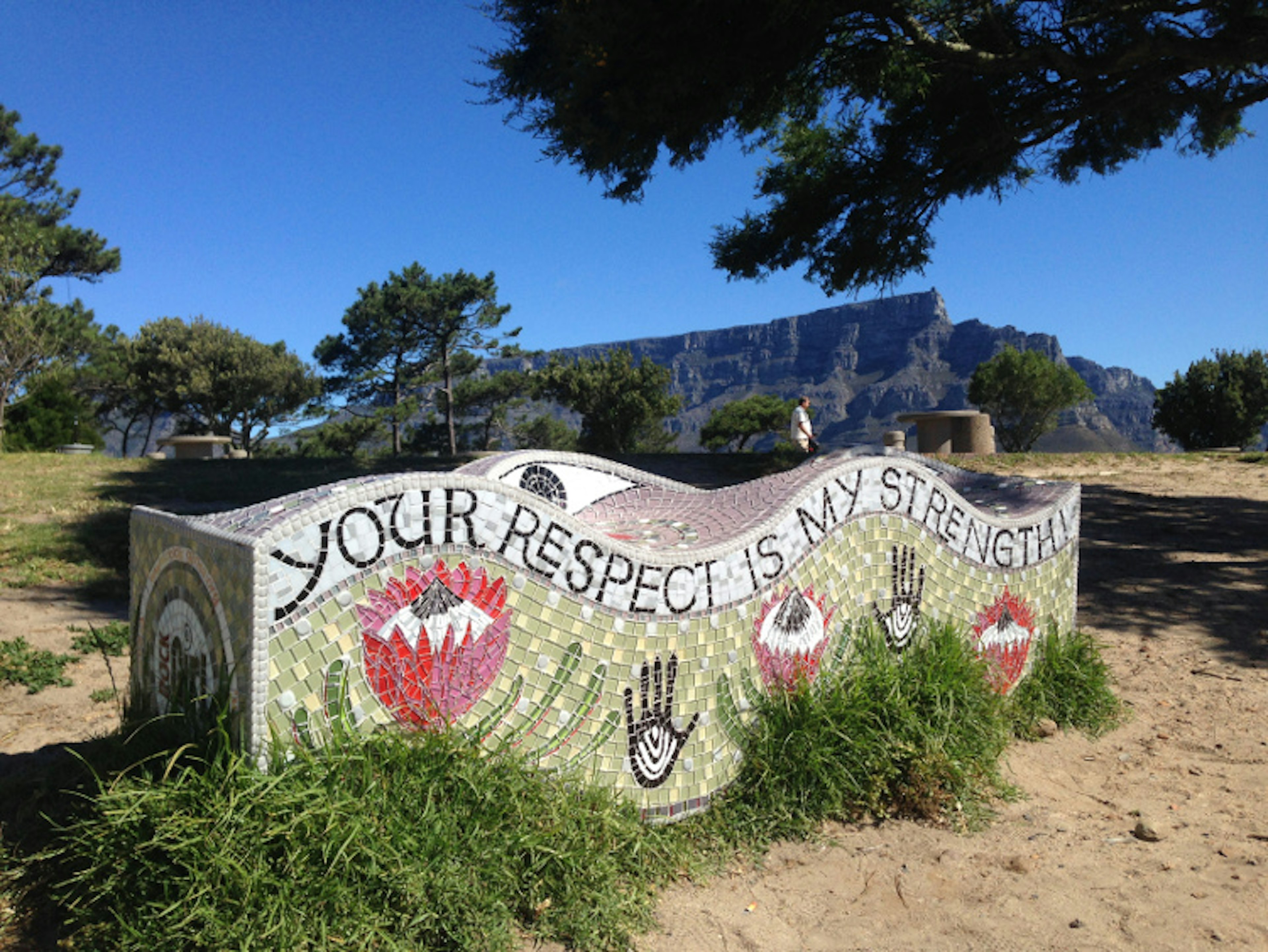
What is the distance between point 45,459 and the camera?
39.6 feet

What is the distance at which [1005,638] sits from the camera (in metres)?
4.07

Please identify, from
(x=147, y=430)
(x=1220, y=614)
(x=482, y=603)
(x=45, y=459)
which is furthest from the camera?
(x=147, y=430)

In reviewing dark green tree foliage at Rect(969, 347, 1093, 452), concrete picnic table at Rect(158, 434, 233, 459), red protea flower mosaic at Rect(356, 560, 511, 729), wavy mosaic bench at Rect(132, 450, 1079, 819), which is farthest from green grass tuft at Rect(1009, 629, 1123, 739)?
dark green tree foliage at Rect(969, 347, 1093, 452)

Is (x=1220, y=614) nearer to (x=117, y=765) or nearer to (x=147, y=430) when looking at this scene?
(x=117, y=765)

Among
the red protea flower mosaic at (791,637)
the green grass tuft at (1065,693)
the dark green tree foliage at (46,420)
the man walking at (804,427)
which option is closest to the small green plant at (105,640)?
the red protea flower mosaic at (791,637)

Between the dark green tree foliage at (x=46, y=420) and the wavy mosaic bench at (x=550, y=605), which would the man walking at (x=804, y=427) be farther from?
the dark green tree foliage at (x=46, y=420)

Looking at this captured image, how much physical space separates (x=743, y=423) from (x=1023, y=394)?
742 inches

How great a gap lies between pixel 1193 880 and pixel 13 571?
7.61 m

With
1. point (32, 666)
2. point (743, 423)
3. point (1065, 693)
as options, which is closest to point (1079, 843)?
point (1065, 693)

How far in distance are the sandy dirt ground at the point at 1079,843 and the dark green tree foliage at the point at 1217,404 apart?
34.3 metres

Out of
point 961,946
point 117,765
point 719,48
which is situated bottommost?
point 961,946

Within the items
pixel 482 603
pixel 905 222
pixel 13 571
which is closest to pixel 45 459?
pixel 13 571

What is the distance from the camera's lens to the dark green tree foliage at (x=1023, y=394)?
4041 cm

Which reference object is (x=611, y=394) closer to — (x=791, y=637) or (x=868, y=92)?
(x=868, y=92)
